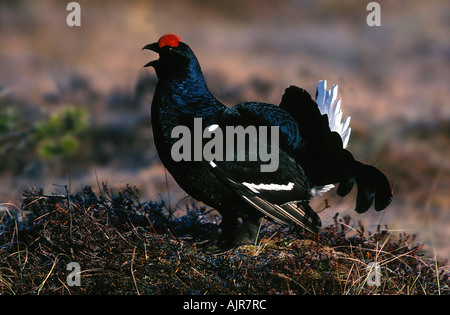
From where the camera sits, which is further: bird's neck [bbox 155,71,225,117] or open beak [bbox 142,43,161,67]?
open beak [bbox 142,43,161,67]

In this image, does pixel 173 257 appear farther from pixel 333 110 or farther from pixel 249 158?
pixel 333 110

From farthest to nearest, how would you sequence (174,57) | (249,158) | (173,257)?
(174,57) < (249,158) < (173,257)

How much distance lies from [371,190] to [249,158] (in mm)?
895

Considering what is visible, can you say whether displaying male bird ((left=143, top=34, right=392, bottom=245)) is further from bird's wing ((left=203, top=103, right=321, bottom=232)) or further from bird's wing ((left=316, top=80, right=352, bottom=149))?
bird's wing ((left=316, top=80, right=352, bottom=149))

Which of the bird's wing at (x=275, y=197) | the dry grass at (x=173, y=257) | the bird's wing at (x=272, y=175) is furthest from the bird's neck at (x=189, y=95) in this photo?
the dry grass at (x=173, y=257)

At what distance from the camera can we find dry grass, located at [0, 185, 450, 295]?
2.68m

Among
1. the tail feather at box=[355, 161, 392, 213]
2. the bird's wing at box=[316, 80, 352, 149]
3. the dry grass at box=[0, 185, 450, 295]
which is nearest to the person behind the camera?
the dry grass at box=[0, 185, 450, 295]

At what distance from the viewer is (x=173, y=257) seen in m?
2.97

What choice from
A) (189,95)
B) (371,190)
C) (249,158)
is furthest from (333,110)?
(189,95)

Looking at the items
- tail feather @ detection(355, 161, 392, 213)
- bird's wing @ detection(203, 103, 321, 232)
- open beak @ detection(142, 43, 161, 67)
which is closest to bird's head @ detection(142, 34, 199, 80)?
open beak @ detection(142, 43, 161, 67)

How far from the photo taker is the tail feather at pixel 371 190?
10.5 ft

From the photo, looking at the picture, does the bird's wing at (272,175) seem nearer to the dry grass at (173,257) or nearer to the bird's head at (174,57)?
the dry grass at (173,257)

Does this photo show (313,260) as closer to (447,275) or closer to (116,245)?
(447,275)
